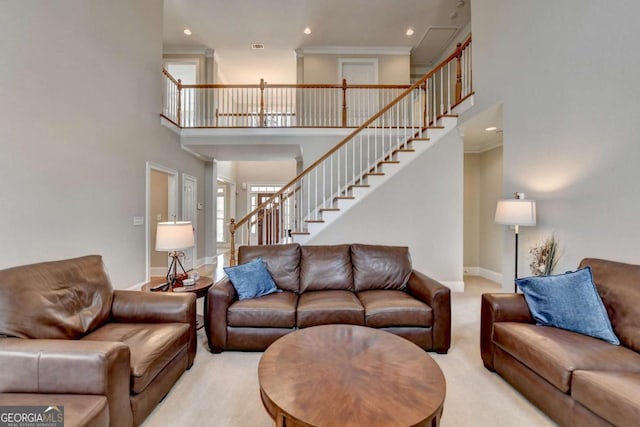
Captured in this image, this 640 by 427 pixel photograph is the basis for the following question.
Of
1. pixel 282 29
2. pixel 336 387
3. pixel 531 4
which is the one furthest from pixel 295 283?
pixel 282 29

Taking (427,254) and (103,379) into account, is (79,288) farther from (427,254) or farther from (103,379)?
(427,254)

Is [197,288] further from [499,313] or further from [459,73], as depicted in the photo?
[459,73]

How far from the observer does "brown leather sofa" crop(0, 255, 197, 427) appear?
131 centimetres

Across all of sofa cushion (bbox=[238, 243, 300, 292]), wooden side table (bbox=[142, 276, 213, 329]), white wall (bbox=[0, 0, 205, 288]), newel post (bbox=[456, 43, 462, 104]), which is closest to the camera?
white wall (bbox=[0, 0, 205, 288])

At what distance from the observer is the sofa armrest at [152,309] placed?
2.18 m

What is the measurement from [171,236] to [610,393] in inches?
124

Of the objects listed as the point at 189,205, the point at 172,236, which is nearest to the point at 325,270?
the point at 172,236

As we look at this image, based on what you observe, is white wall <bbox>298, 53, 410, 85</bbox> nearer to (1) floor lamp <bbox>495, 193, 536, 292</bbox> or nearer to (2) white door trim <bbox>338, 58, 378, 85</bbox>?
(2) white door trim <bbox>338, 58, 378, 85</bbox>

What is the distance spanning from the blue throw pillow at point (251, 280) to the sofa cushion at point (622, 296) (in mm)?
2669

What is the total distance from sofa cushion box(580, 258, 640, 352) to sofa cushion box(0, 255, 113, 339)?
3536 millimetres

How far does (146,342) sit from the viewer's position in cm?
179

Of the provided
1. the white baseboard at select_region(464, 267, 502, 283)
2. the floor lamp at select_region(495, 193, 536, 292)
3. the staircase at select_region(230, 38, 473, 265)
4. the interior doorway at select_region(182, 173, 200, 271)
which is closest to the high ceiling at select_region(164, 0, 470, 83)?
the staircase at select_region(230, 38, 473, 265)

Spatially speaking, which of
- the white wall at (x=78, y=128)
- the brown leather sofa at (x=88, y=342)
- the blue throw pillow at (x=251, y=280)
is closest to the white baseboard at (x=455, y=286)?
the blue throw pillow at (x=251, y=280)

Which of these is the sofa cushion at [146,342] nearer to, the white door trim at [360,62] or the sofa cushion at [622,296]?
the sofa cushion at [622,296]
